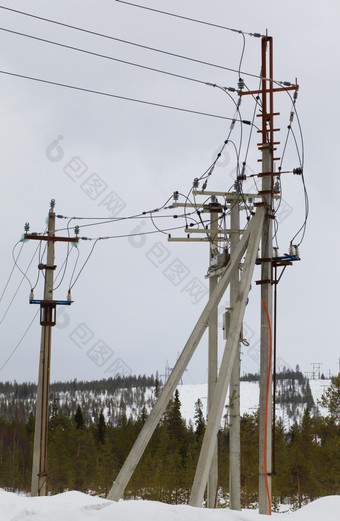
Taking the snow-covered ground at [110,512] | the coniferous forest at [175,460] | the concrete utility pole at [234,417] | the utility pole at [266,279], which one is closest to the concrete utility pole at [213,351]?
the concrete utility pole at [234,417]

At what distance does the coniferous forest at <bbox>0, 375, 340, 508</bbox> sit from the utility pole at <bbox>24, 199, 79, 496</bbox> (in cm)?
1179

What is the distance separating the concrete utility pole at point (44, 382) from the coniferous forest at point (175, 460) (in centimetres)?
1177

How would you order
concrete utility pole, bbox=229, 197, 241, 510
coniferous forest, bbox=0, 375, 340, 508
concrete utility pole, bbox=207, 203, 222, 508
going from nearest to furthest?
1. concrete utility pole, bbox=229, 197, 241, 510
2. concrete utility pole, bbox=207, 203, 222, 508
3. coniferous forest, bbox=0, 375, 340, 508

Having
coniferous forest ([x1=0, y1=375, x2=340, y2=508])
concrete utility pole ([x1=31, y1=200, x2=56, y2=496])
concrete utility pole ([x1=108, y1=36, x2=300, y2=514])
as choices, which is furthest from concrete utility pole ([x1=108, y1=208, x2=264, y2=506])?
coniferous forest ([x1=0, y1=375, x2=340, y2=508])

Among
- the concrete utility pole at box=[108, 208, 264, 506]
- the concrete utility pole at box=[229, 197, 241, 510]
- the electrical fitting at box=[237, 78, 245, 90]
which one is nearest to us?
the concrete utility pole at box=[108, 208, 264, 506]

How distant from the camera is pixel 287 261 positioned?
12086mm

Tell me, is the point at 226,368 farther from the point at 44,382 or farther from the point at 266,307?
the point at 44,382

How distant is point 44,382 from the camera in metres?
20.9

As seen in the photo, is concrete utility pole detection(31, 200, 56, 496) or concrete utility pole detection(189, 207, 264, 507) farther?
concrete utility pole detection(31, 200, 56, 496)

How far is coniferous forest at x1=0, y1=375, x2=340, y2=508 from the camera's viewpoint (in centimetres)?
3932

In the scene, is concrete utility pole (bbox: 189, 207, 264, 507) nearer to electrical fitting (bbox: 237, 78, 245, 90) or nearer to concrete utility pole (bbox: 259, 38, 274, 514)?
concrete utility pole (bbox: 259, 38, 274, 514)

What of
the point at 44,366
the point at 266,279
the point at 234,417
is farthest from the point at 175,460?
the point at 266,279

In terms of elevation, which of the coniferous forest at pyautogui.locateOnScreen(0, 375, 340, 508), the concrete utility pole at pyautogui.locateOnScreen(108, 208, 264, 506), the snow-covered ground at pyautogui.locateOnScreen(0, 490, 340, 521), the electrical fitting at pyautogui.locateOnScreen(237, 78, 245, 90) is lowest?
the coniferous forest at pyautogui.locateOnScreen(0, 375, 340, 508)

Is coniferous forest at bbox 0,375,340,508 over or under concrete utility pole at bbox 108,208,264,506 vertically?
under
